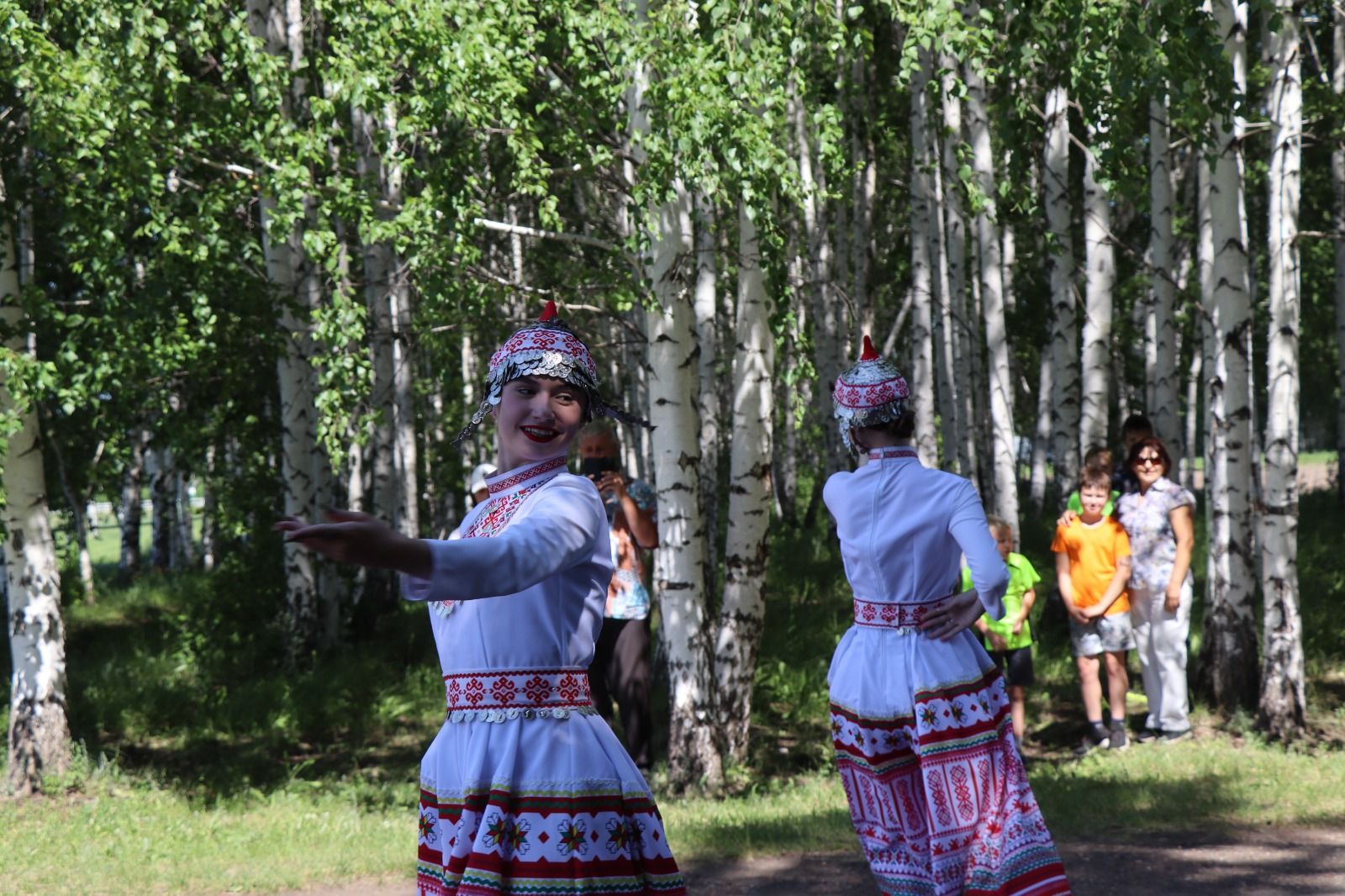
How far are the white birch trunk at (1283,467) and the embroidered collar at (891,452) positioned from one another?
511 centimetres

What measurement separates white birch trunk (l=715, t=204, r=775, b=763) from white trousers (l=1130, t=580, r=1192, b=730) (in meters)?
2.64

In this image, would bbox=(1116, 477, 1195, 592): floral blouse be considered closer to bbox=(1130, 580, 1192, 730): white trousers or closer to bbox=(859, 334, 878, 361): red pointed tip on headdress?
bbox=(1130, 580, 1192, 730): white trousers

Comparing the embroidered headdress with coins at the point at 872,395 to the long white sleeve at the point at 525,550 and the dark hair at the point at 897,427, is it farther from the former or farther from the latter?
the long white sleeve at the point at 525,550

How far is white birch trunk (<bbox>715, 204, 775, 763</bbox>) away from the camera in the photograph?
9.44 metres

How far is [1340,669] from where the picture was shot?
12.6 meters

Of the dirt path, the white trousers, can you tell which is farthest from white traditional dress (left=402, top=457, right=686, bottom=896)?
the white trousers

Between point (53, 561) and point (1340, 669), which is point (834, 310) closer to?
point (1340, 669)

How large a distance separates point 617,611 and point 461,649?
6098 millimetres

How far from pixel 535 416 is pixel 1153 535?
7419mm

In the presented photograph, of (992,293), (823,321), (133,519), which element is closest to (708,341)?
(992,293)

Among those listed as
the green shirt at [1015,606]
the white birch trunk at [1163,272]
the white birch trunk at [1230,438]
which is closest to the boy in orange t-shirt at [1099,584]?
the green shirt at [1015,606]

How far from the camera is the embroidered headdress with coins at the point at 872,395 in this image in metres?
5.16

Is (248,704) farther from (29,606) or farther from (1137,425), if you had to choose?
(1137,425)

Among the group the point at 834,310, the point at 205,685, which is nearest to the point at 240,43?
the point at 205,685
